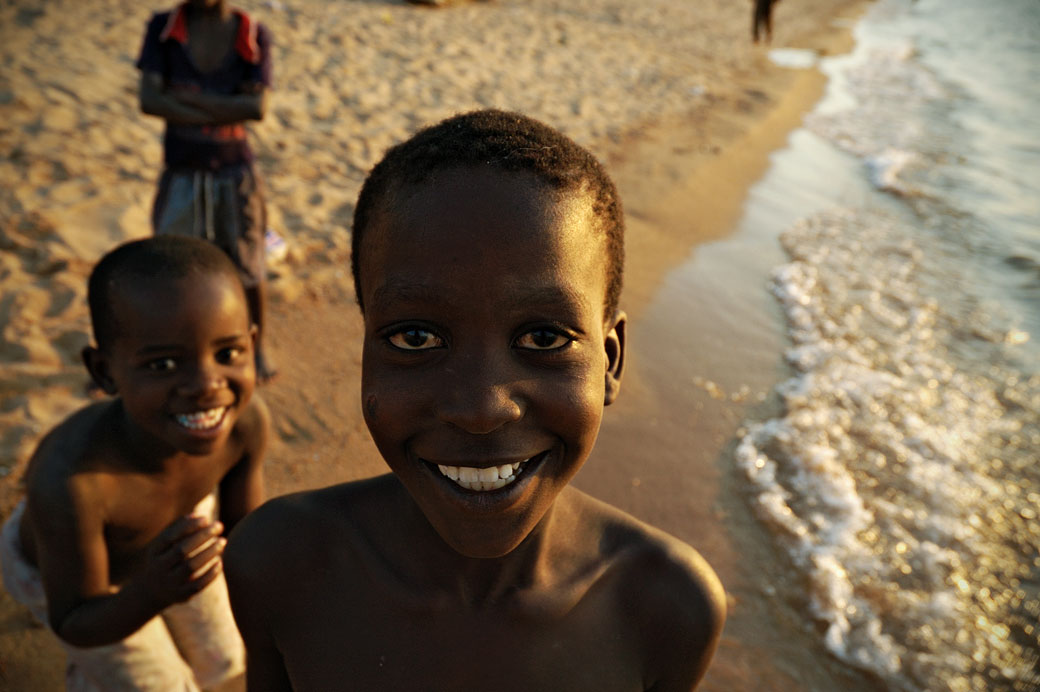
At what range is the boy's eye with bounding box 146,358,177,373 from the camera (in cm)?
179

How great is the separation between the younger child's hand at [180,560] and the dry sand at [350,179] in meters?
0.88

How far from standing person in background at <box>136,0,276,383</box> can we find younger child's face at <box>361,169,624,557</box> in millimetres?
2251

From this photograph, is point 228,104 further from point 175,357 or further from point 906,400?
point 906,400

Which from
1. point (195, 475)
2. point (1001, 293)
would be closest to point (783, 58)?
point (1001, 293)

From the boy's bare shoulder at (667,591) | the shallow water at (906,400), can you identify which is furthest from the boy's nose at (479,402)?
the shallow water at (906,400)

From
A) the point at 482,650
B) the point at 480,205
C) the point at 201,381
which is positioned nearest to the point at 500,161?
the point at 480,205

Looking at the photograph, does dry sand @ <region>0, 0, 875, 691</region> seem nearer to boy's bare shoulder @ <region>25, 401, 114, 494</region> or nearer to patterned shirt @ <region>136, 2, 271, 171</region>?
boy's bare shoulder @ <region>25, 401, 114, 494</region>

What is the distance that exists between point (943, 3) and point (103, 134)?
84.9ft

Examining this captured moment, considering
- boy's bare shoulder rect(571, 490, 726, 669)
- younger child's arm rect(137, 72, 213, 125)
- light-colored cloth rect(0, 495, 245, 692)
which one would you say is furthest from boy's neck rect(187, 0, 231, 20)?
boy's bare shoulder rect(571, 490, 726, 669)

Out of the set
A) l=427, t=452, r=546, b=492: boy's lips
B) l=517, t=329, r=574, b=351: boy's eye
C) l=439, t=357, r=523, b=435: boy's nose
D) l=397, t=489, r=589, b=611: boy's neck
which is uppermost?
l=517, t=329, r=574, b=351: boy's eye

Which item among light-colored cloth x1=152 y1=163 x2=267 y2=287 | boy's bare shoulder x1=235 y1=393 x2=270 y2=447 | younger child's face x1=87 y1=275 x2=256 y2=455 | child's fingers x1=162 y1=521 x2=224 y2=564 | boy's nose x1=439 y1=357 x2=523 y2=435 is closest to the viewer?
boy's nose x1=439 y1=357 x2=523 y2=435

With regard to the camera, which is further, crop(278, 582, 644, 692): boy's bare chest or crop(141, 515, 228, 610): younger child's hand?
crop(141, 515, 228, 610): younger child's hand

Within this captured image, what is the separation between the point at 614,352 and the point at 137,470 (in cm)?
139

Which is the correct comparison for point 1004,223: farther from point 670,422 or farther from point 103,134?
point 103,134
